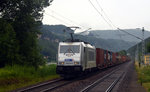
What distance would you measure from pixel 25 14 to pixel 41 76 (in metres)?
7.37

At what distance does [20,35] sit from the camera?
27.2 meters

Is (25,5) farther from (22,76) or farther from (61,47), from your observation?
(22,76)

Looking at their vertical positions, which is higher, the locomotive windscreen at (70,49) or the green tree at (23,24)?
the green tree at (23,24)

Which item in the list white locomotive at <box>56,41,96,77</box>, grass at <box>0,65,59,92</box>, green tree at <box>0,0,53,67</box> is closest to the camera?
grass at <box>0,65,59,92</box>

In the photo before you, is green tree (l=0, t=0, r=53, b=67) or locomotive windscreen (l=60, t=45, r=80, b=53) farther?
green tree (l=0, t=0, r=53, b=67)

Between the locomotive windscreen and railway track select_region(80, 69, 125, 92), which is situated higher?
the locomotive windscreen

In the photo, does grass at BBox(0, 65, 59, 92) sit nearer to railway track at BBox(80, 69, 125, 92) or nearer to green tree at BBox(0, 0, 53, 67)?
green tree at BBox(0, 0, 53, 67)

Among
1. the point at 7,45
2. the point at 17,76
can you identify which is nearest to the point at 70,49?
the point at 17,76

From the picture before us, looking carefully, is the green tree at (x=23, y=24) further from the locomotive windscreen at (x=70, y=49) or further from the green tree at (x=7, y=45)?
the locomotive windscreen at (x=70, y=49)

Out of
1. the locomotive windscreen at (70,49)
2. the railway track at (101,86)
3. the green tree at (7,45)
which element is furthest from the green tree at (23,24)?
the railway track at (101,86)

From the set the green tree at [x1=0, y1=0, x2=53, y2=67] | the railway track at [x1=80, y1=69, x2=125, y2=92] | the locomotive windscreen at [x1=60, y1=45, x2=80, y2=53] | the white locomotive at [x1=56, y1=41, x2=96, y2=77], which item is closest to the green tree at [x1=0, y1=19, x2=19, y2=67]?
the green tree at [x1=0, y1=0, x2=53, y2=67]

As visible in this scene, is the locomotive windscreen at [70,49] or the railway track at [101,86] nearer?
the railway track at [101,86]

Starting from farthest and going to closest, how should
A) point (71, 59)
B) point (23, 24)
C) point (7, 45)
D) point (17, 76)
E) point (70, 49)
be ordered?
point (23, 24), point (70, 49), point (7, 45), point (71, 59), point (17, 76)

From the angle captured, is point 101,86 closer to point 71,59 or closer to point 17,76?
point 71,59
